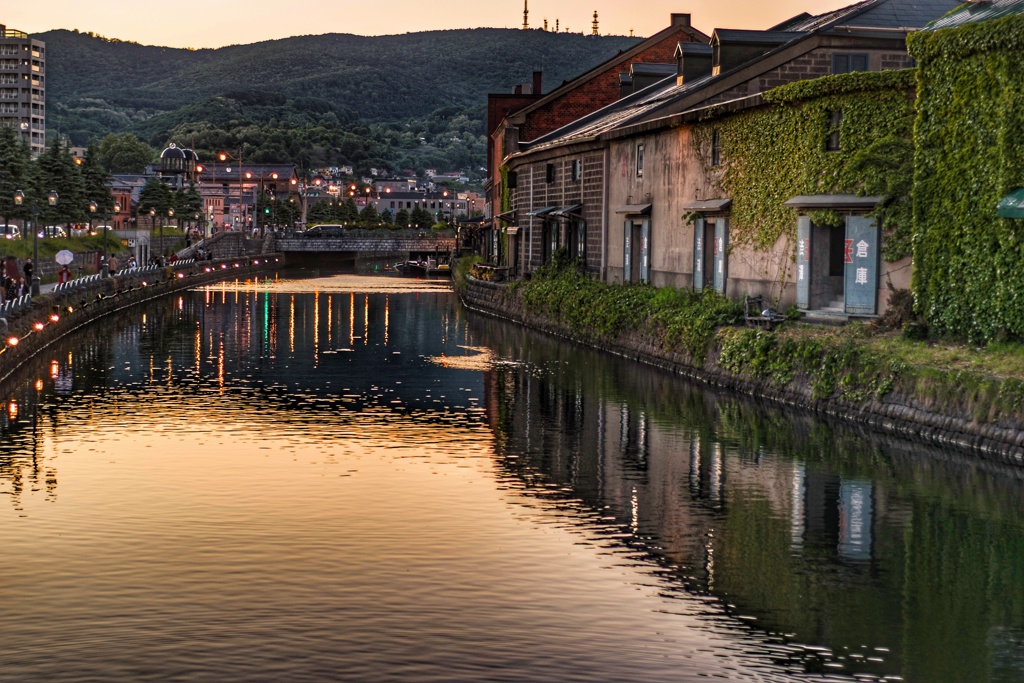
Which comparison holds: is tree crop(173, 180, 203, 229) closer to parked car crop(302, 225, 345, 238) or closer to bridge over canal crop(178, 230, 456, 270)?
bridge over canal crop(178, 230, 456, 270)

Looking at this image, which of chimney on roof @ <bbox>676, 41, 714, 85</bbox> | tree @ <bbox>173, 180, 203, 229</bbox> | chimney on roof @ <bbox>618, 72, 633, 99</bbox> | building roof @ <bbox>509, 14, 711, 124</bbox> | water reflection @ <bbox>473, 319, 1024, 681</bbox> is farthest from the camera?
tree @ <bbox>173, 180, 203, 229</bbox>

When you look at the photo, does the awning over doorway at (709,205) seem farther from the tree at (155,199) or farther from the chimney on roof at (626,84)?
the tree at (155,199)

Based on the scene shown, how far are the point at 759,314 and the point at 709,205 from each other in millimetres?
8410

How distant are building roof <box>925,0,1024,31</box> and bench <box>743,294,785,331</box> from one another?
9.12 m

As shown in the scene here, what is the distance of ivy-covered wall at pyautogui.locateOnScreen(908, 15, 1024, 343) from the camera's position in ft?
107

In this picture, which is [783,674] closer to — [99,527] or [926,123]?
[99,527]

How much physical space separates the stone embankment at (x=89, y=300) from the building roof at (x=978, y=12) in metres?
29.2

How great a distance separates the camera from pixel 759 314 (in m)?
43.7

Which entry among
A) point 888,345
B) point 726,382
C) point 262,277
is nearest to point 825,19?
point 726,382

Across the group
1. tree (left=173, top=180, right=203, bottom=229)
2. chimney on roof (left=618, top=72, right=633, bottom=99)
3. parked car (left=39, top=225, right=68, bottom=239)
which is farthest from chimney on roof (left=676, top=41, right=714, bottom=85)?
tree (left=173, top=180, right=203, bottom=229)

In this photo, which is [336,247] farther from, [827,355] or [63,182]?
[827,355]

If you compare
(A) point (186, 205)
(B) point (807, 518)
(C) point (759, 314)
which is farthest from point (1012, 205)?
(A) point (186, 205)

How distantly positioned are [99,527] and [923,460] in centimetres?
1613

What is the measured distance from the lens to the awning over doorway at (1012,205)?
104 ft
